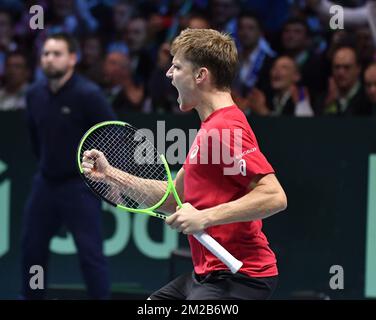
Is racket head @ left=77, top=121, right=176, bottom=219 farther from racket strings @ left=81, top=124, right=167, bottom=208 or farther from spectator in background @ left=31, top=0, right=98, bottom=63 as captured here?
spectator in background @ left=31, top=0, right=98, bottom=63

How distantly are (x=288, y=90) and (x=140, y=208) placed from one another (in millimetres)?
3566

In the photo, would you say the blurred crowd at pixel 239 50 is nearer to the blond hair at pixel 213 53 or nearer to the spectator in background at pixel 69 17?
the spectator in background at pixel 69 17

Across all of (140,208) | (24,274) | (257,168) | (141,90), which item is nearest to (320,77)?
(141,90)

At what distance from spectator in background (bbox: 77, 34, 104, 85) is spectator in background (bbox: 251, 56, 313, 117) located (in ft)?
5.16

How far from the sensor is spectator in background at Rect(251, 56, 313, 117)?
27.6ft

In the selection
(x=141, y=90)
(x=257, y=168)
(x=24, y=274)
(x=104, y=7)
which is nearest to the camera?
(x=257, y=168)

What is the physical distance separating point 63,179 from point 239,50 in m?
2.33

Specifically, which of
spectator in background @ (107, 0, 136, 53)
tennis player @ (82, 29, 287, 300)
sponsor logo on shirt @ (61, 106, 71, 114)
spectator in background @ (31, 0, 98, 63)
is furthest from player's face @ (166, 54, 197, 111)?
spectator in background @ (31, 0, 98, 63)

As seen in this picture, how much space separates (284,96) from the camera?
8.44 metres

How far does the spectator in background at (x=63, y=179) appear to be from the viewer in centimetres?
758

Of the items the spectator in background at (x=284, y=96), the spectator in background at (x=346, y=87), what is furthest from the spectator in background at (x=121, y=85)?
the spectator in background at (x=346, y=87)

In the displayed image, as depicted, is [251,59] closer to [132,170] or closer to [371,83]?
[371,83]
